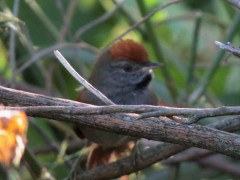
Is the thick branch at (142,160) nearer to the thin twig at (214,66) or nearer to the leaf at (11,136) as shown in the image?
Answer: the thin twig at (214,66)

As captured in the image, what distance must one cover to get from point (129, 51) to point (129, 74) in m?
0.32

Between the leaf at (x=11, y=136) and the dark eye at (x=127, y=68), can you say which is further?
the dark eye at (x=127, y=68)

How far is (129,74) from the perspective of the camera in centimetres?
413

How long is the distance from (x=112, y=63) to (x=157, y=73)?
66cm

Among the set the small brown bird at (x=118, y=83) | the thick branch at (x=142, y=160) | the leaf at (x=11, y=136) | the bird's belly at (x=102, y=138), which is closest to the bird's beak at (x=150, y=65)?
the small brown bird at (x=118, y=83)

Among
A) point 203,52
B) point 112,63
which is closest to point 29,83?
point 112,63

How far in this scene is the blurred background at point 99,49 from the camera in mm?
3621

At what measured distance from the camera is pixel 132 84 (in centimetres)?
407

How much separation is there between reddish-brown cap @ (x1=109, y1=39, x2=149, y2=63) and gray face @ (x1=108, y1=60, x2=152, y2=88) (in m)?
0.07

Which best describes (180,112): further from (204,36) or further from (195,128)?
(204,36)

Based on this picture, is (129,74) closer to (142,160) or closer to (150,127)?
(142,160)

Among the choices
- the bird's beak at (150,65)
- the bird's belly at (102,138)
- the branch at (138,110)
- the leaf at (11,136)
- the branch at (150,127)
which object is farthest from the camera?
the bird's beak at (150,65)

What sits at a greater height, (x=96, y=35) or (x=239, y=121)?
(x=96, y=35)

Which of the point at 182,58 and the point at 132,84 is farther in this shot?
the point at 182,58
